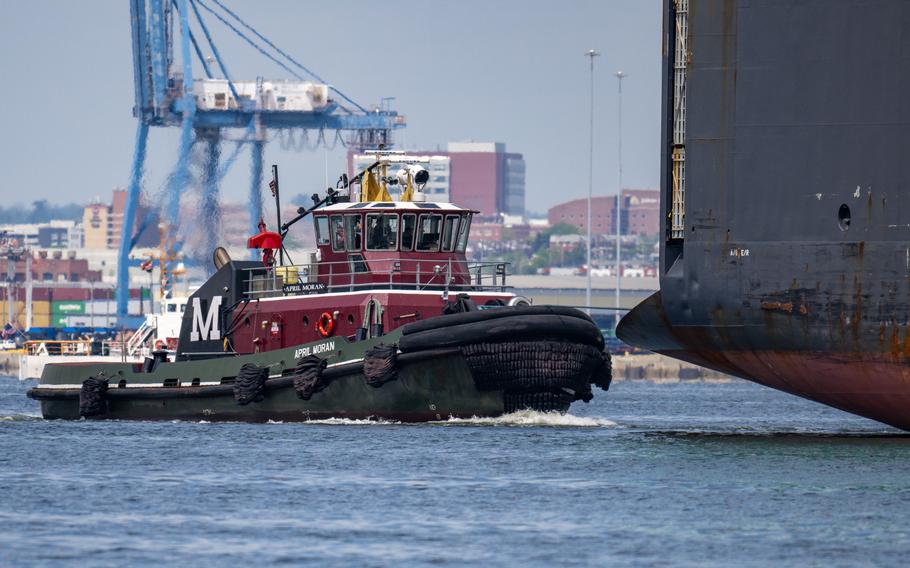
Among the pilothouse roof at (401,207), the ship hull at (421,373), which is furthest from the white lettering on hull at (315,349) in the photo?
→ the pilothouse roof at (401,207)

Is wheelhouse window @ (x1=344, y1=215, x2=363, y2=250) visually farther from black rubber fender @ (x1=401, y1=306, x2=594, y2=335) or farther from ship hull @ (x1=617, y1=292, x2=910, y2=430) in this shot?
ship hull @ (x1=617, y1=292, x2=910, y2=430)

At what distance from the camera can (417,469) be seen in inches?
1032

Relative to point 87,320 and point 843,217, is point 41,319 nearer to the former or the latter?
point 87,320

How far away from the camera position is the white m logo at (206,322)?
36.7 m

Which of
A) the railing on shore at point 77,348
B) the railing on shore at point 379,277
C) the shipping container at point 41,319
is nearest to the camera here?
the railing on shore at point 379,277

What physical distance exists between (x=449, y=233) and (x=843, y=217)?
32.4ft

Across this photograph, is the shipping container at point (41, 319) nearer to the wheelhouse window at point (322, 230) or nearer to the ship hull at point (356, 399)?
the ship hull at point (356, 399)

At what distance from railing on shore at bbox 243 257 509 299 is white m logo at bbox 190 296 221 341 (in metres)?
0.79

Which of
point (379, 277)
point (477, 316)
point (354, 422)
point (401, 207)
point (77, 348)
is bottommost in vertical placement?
point (77, 348)

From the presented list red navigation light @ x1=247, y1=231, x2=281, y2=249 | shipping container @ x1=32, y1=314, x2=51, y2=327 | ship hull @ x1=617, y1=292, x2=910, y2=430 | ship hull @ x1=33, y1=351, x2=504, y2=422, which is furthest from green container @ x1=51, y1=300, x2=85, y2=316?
ship hull @ x1=617, y1=292, x2=910, y2=430

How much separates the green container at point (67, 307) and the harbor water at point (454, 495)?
12262cm

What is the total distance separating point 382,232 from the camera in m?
34.8

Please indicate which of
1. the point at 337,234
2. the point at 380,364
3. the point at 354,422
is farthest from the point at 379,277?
the point at 380,364

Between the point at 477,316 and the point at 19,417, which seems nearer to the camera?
the point at 477,316
